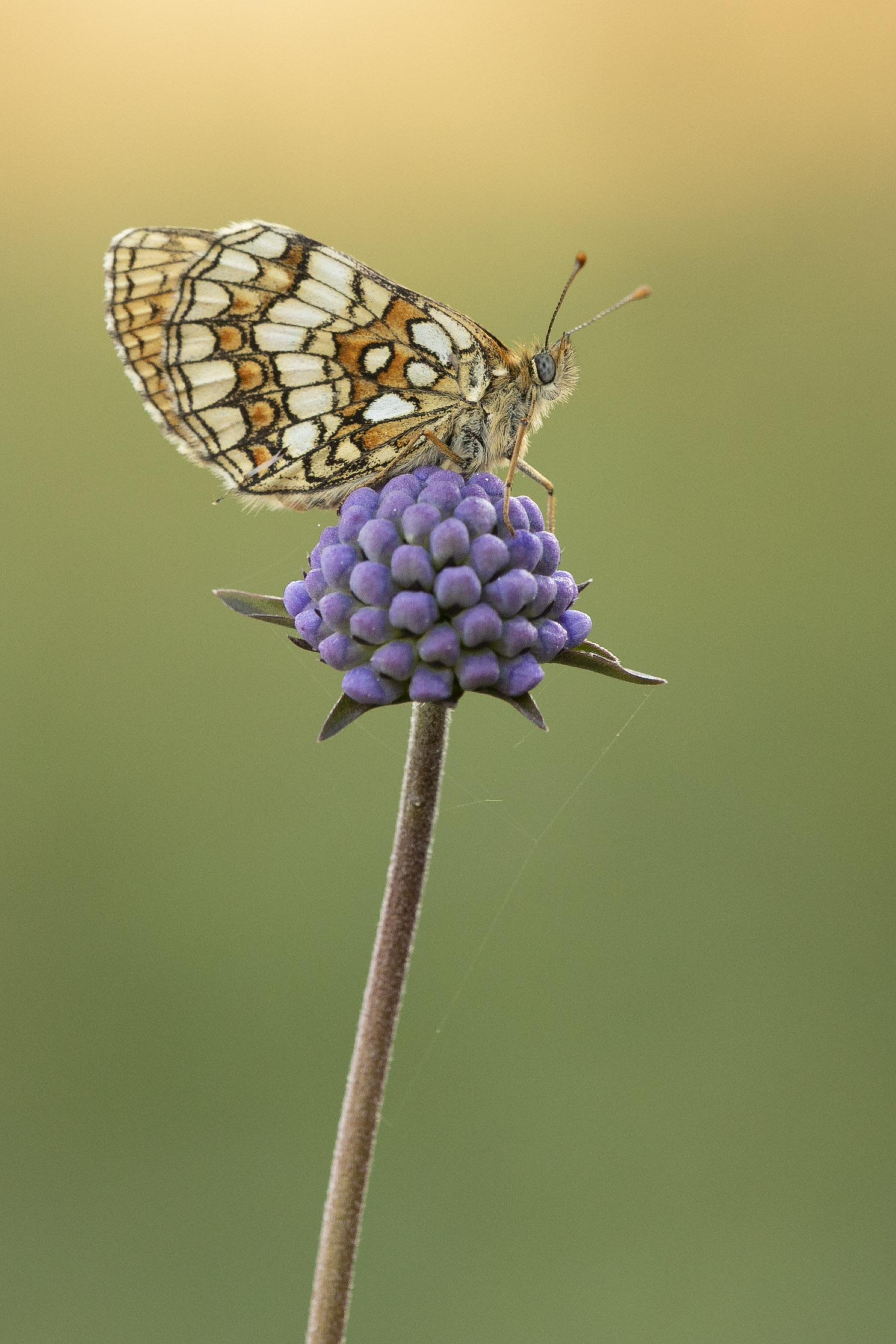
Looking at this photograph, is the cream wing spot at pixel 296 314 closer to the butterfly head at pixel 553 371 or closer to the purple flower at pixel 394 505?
the butterfly head at pixel 553 371

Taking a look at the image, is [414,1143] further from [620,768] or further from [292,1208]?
[620,768]

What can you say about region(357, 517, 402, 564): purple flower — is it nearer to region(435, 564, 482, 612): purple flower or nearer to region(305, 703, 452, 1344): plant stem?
region(435, 564, 482, 612): purple flower

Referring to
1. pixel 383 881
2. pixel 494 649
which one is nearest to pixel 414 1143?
pixel 383 881

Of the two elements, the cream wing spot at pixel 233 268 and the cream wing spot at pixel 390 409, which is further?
the cream wing spot at pixel 233 268

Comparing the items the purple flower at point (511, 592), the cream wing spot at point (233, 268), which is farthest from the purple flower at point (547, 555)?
the cream wing spot at point (233, 268)

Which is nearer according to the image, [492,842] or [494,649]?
[494,649]

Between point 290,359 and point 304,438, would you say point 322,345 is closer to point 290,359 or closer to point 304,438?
point 290,359
